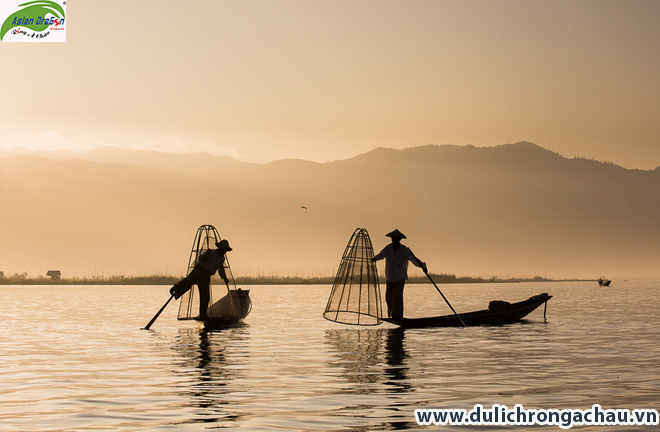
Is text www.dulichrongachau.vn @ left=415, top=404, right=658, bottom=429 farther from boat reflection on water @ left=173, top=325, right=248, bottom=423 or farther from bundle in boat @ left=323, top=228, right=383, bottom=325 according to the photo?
bundle in boat @ left=323, top=228, right=383, bottom=325

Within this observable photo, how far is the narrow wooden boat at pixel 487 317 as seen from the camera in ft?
100

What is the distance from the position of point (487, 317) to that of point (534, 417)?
20.1 meters

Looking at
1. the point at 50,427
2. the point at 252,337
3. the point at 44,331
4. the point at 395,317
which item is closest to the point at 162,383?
the point at 50,427

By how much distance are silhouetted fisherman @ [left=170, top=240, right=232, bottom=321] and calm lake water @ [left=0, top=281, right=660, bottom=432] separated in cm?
109

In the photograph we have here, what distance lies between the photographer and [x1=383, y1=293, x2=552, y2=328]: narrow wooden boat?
3048 cm

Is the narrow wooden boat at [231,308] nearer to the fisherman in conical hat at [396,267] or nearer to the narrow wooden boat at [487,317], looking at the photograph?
the fisherman in conical hat at [396,267]

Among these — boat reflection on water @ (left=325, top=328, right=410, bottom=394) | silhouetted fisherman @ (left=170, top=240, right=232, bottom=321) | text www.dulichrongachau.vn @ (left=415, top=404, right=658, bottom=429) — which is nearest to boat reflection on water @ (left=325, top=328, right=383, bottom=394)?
boat reflection on water @ (left=325, top=328, right=410, bottom=394)

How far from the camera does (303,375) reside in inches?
696

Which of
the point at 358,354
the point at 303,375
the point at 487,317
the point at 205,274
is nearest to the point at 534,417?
the point at 303,375

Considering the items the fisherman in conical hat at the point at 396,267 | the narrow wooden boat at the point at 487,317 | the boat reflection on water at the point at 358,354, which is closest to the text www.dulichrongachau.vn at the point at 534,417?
the boat reflection on water at the point at 358,354

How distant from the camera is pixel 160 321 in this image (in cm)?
3709

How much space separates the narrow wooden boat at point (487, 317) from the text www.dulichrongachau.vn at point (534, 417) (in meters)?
16.3

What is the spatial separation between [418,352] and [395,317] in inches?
287

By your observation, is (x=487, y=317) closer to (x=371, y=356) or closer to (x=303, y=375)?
(x=371, y=356)
